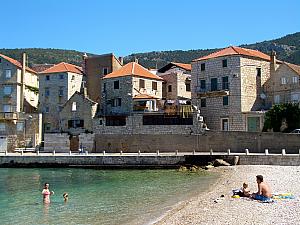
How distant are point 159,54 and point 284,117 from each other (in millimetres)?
97730

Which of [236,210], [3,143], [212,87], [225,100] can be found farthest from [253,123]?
[236,210]

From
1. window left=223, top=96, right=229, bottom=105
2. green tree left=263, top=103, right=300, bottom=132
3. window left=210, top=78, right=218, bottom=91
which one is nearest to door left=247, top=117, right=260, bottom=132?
window left=223, top=96, right=229, bottom=105

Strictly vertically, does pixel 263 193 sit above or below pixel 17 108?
below

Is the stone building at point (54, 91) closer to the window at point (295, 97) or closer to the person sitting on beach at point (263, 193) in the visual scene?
the window at point (295, 97)

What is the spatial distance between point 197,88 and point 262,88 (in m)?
8.36

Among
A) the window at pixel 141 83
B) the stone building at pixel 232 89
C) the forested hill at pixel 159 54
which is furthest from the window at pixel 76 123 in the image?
the forested hill at pixel 159 54

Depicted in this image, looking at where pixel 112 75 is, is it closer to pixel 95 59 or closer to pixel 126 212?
pixel 95 59

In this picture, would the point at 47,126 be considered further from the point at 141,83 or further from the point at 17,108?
the point at 141,83

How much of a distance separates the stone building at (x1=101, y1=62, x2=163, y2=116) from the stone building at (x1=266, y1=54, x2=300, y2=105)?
1494 centimetres

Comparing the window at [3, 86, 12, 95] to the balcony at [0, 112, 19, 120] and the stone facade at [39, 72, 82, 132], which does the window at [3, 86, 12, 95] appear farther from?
the stone facade at [39, 72, 82, 132]

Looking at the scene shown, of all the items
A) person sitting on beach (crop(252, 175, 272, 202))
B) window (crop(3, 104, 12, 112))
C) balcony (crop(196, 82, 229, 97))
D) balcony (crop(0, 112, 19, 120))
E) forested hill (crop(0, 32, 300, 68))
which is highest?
forested hill (crop(0, 32, 300, 68))

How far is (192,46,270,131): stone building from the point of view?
5200cm

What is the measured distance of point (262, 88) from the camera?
54344 mm

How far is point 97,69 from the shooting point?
65.8m
